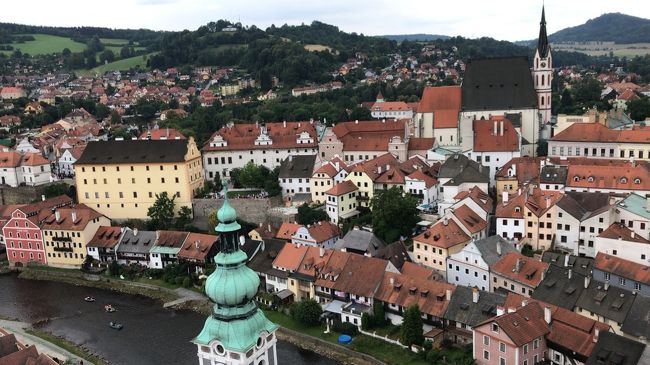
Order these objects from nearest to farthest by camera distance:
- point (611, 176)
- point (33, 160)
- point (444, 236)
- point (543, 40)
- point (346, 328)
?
point (346, 328) → point (444, 236) → point (611, 176) → point (33, 160) → point (543, 40)

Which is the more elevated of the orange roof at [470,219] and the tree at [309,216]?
the orange roof at [470,219]

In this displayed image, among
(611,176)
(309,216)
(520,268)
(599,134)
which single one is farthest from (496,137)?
(520,268)

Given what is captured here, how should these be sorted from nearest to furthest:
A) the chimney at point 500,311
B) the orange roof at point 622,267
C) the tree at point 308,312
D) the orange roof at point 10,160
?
1. the chimney at point 500,311
2. the orange roof at point 622,267
3. the tree at point 308,312
4. the orange roof at point 10,160

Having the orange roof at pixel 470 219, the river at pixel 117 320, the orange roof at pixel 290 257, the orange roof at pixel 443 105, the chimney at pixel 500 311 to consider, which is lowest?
the river at pixel 117 320

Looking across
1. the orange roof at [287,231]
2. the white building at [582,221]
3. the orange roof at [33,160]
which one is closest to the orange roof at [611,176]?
the white building at [582,221]

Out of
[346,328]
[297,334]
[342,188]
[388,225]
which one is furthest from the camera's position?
[342,188]

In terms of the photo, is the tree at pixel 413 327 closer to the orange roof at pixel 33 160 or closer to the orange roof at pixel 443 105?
the orange roof at pixel 443 105

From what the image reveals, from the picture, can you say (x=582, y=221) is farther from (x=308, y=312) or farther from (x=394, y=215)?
(x=308, y=312)

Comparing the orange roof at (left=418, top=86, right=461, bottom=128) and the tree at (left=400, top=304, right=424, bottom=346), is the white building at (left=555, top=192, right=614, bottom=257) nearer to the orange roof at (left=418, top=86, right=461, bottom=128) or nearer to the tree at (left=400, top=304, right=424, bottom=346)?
the tree at (left=400, top=304, right=424, bottom=346)

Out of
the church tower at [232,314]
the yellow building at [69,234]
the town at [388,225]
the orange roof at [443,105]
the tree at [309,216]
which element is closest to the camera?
the church tower at [232,314]
